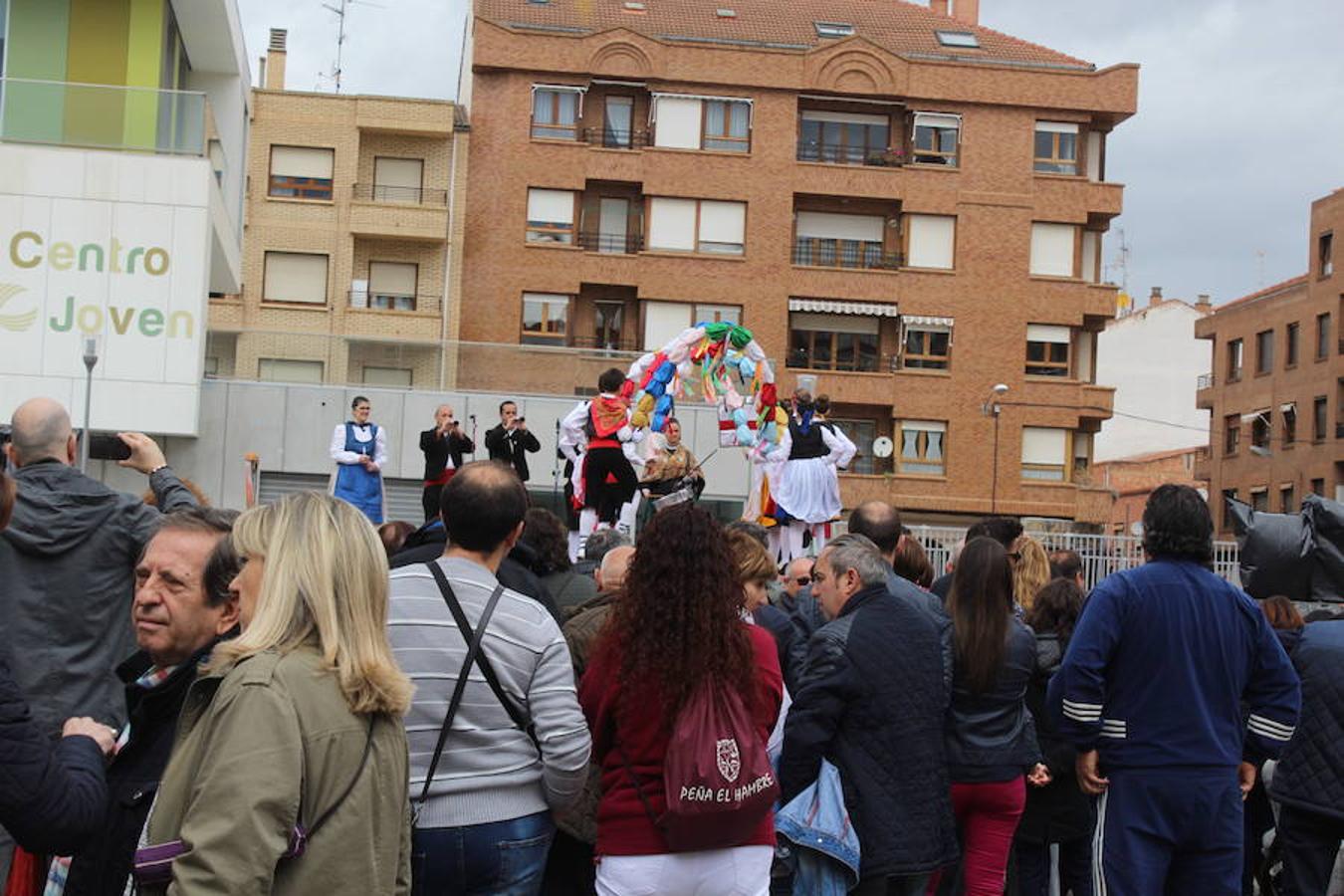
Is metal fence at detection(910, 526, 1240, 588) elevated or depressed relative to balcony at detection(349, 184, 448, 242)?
depressed

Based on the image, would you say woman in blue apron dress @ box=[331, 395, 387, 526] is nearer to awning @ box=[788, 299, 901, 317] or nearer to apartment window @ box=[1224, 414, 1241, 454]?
awning @ box=[788, 299, 901, 317]

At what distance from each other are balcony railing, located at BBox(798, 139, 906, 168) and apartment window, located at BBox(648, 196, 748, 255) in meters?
3.22

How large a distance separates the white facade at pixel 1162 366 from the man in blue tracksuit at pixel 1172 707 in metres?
75.7

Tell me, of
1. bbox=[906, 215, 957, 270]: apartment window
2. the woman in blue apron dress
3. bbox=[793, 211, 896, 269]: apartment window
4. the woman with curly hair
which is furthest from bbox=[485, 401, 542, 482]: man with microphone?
bbox=[906, 215, 957, 270]: apartment window

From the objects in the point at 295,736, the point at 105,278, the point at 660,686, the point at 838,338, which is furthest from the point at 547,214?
the point at 295,736

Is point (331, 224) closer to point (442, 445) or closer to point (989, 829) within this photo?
point (442, 445)

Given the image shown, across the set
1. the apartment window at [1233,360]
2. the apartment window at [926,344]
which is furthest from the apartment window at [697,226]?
the apartment window at [1233,360]

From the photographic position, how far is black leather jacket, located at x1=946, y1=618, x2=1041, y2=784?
303 inches

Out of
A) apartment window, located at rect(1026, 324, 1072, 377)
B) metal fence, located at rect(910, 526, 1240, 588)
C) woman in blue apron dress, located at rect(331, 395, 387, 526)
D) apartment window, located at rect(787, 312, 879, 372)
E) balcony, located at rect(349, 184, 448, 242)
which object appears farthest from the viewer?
apartment window, located at rect(1026, 324, 1072, 377)

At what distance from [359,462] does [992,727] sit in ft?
52.6

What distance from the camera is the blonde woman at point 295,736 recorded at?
371 cm

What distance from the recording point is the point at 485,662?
529cm

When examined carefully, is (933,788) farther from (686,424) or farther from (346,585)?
(686,424)

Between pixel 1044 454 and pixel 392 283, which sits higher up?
pixel 392 283
